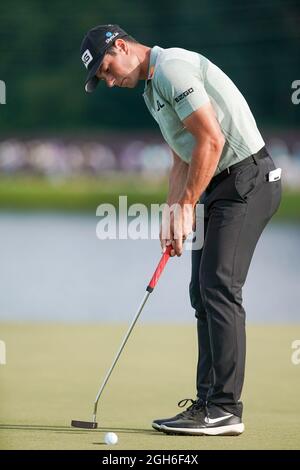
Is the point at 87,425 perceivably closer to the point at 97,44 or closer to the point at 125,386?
the point at 125,386

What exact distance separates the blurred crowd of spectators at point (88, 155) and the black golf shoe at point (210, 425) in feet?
87.3

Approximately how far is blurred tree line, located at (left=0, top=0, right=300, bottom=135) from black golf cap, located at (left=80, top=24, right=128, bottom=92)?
98.7 ft

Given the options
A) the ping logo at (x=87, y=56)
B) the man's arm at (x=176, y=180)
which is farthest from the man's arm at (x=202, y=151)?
the ping logo at (x=87, y=56)

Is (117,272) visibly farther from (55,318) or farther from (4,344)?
(4,344)

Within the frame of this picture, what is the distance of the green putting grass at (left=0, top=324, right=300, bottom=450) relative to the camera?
18.0 feet

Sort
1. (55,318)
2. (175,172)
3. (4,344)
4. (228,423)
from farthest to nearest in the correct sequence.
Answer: (55,318) < (4,344) < (175,172) < (228,423)

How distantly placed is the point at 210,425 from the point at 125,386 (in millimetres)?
1467

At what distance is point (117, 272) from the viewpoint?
16.2 metres

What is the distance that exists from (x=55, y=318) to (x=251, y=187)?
16.9ft

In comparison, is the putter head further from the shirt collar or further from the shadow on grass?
the shirt collar

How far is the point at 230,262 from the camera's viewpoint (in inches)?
223

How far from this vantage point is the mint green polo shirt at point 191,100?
17.9 feet

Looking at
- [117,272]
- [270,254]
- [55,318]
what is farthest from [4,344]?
[270,254]

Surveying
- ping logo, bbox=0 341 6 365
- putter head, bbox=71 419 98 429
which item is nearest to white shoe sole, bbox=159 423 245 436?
putter head, bbox=71 419 98 429
